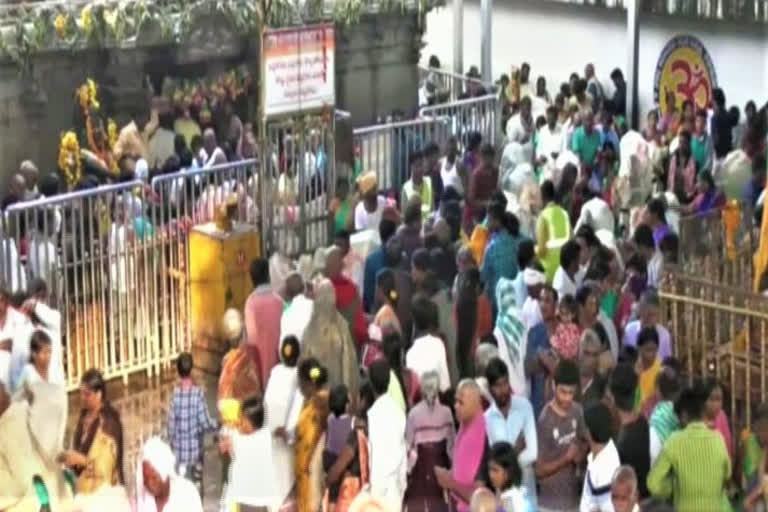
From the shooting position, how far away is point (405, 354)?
10.9 metres

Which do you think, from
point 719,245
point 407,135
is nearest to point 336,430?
point 719,245

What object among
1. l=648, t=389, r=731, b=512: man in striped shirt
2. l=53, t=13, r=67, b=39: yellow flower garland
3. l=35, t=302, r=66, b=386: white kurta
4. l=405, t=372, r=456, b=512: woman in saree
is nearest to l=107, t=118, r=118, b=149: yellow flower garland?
l=53, t=13, r=67, b=39: yellow flower garland

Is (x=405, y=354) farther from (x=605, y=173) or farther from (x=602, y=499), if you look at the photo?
(x=605, y=173)

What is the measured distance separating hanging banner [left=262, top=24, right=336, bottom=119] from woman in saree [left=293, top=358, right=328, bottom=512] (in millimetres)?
3968

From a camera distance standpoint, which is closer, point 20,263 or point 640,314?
point 640,314

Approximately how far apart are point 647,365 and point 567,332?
737 mm

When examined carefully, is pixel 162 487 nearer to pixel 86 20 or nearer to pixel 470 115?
pixel 86 20

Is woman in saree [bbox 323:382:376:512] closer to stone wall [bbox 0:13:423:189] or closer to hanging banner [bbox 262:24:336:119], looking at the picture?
hanging banner [bbox 262:24:336:119]

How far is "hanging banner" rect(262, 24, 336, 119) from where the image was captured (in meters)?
13.1

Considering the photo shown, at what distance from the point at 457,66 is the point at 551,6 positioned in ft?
7.04

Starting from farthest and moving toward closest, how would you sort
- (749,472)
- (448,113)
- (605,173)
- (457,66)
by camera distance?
(457,66), (448,113), (605,173), (749,472)

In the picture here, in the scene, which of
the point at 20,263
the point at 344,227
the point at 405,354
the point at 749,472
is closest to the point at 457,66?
the point at 344,227

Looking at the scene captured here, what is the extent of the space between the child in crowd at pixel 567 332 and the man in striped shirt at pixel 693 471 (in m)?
1.83

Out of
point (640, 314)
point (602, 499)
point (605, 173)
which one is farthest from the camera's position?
point (605, 173)
